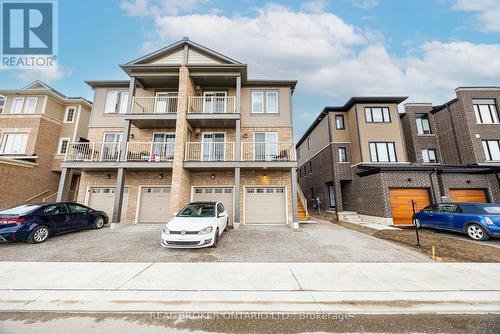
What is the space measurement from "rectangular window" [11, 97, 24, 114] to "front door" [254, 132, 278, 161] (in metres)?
20.0

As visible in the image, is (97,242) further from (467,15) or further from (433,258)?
(467,15)

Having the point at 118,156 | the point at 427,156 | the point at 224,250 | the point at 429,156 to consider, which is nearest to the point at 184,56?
the point at 118,156

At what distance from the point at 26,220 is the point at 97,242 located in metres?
2.48

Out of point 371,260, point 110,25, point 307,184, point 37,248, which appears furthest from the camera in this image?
point 307,184

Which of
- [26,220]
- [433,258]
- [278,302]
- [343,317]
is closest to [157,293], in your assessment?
[278,302]

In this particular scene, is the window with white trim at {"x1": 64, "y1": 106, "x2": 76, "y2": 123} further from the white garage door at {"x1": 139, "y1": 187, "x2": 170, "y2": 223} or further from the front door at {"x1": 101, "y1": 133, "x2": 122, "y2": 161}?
the white garage door at {"x1": 139, "y1": 187, "x2": 170, "y2": 223}

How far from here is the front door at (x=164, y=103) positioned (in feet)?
41.3

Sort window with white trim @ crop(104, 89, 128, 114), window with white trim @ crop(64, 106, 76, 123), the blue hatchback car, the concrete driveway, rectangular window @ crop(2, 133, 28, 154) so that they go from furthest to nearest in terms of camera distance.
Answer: window with white trim @ crop(64, 106, 76, 123)
rectangular window @ crop(2, 133, 28, 154)
window with white trim @ crop(104, 89, 128, 114)
the blue hatchback car
the concrete driveway

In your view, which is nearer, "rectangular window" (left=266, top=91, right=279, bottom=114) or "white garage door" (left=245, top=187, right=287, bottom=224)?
"white garage door" (left=245, top=187, right=287, bottom=224)

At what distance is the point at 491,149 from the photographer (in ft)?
49.0

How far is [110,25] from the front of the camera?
49.1 ft

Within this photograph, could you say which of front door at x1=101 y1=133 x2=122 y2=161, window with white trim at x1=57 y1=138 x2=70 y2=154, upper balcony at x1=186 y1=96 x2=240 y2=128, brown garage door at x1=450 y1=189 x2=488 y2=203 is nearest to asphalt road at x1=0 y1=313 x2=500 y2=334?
upper balcony at x1=186 y1=96 x2=240 y2=128

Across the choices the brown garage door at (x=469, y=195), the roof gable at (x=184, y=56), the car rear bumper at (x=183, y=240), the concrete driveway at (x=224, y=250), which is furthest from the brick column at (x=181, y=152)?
the brown garage door at (x=469, y=195)

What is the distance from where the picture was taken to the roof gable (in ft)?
39.0
